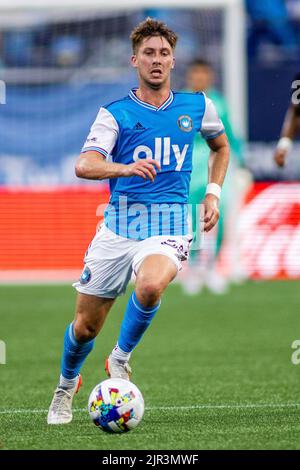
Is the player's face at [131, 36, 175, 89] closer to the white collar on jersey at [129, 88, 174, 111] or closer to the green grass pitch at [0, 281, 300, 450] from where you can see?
the white collar on jersey at [129, 88, 174, 111]

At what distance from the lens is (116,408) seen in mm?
5938

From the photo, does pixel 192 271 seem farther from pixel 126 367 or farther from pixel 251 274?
pixel 126 367

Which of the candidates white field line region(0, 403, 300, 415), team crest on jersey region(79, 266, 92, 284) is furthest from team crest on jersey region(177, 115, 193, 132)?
white field line region(0, 403, 300, 415)

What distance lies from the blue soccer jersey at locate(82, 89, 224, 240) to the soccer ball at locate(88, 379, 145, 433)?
93 centimetres

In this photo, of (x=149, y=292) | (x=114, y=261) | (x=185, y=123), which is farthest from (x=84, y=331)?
(x=185, y=123)

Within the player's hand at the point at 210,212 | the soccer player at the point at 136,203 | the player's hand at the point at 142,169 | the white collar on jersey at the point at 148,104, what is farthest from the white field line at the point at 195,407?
the white collar on jersey at the point at 148,104

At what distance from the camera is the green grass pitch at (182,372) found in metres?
5.91

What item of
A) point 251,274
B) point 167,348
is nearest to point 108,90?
point 251,274

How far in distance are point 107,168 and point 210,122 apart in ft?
3.24

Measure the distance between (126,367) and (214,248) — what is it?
884cm

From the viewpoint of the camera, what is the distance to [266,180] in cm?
2042

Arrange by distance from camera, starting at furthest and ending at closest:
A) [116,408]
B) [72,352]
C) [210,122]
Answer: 1. [210,122]
2. [72,352]
3. [116,408]

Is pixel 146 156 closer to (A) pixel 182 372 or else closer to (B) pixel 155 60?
(B) pixel 155 60

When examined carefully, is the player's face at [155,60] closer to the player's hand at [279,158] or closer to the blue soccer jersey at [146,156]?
the blue soccer jersey at [146,156]
